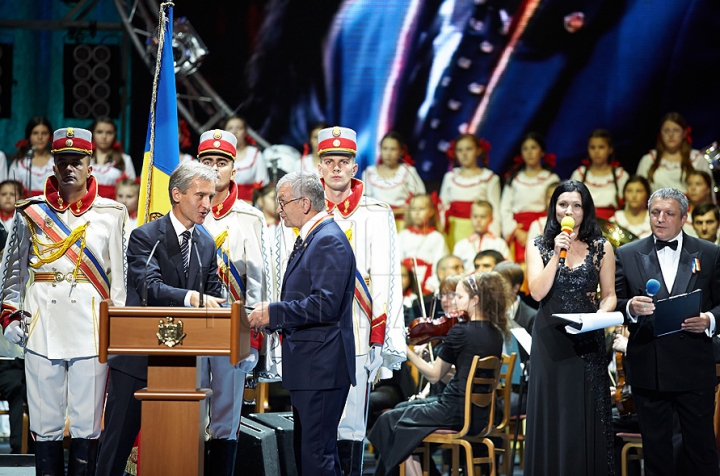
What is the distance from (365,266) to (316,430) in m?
1.16

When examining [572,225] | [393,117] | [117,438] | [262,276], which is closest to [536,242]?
[572,225]

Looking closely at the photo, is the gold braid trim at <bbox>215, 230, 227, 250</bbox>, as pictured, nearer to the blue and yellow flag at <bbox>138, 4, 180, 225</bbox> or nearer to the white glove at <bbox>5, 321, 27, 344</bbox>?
the blue and yellow flag at <bbox>138, 4, 180, 225</bbox>

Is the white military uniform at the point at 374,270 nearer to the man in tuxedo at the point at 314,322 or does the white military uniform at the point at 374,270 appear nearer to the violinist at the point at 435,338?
the man in tuxedo at the point at 314,322

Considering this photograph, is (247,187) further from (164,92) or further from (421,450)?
(421,450)

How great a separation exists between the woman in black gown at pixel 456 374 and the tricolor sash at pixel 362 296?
2.60 feet

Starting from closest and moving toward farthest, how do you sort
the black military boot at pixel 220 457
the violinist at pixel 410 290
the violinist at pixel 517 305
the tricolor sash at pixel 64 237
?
the black military boot at pixel 220 457
the tricolor sash at pixel 64 237
the violinist at pixel 517 305
the violinist at pixel 410 290

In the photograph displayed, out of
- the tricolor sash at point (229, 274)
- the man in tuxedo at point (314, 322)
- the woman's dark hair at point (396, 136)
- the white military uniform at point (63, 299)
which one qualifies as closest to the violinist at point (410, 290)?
the woman's dark hair at point (396, 136)

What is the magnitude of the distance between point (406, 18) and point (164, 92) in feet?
10.7

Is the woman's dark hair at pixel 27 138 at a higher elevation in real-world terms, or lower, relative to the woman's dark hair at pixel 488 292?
higher

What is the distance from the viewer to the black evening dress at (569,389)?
3.95 meters

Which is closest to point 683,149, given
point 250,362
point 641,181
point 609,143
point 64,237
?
point 641,181

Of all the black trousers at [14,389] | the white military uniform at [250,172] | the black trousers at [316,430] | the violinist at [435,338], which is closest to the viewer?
the black trousers at [316,430]

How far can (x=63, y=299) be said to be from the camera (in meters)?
4.14

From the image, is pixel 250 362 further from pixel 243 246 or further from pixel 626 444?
pixel 626 444
